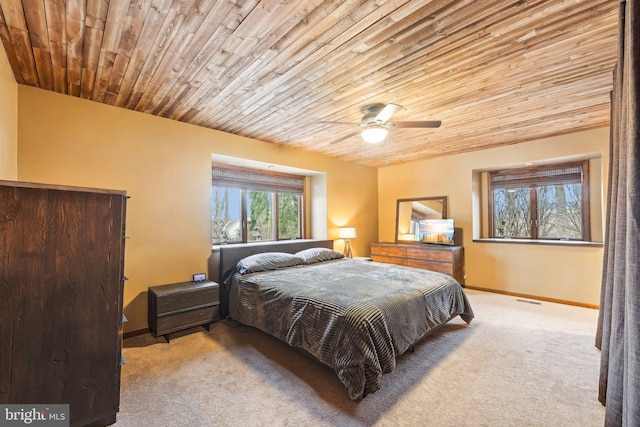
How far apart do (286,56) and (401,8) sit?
87 centimetres

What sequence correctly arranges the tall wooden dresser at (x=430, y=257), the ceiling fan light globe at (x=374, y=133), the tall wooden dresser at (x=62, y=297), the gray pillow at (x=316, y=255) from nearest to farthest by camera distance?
the tall wooden dresser at (x=62, y=297) → the ceiling fan light globe at (x=374, y=133) → the gray pillow at (x=316, y=255) → the tall wooden dresser at (x=430, y=257)

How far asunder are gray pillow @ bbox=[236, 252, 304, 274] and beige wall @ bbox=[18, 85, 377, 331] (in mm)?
575

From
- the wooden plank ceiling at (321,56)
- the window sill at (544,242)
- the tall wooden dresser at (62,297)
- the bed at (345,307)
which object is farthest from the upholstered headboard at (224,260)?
the window sill at (544,242)

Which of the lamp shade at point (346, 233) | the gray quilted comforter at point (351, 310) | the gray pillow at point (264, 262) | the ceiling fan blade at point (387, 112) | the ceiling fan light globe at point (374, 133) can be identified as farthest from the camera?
the lamp shade at point (346, 233)

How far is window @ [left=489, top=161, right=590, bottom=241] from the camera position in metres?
4.29

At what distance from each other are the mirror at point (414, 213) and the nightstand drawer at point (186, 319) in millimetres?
4006

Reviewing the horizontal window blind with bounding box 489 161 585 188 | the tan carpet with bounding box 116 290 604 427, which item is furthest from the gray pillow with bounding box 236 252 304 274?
Answer: the horizontal window blind with bounding box 489 161 585 188

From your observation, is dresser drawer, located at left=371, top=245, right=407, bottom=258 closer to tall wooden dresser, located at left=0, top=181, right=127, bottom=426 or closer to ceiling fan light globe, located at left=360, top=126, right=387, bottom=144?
ceiling fan light globe, located at left=360, top=126, right=387, bottom=144

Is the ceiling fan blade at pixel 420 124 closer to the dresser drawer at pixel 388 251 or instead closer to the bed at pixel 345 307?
the bed at pixel 345 307

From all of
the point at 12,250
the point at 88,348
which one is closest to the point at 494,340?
the point at 88,348

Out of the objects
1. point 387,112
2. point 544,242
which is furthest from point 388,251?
point 387,112

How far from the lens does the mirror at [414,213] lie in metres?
5.31

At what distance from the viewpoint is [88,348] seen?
1616mm

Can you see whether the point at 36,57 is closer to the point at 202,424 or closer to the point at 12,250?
the point at 12,250
